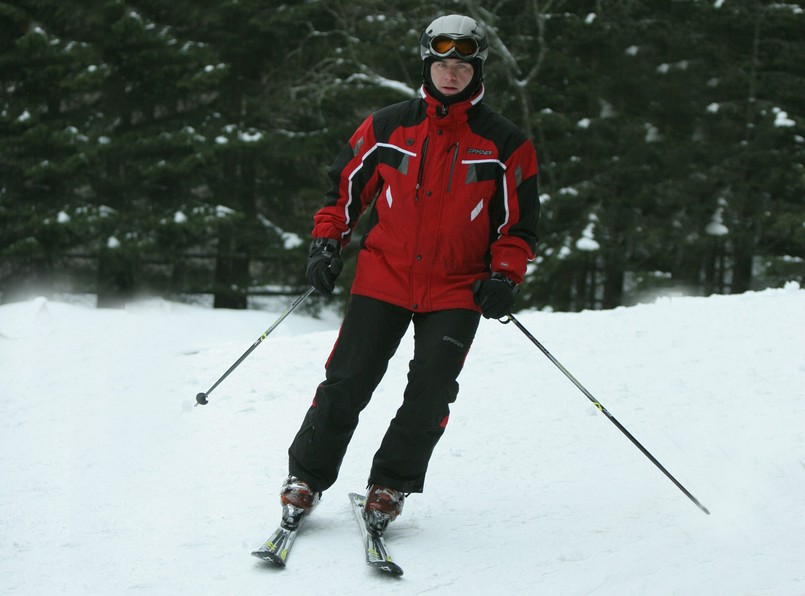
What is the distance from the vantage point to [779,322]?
7277 millimetres

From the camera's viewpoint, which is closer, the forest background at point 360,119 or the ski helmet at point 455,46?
the ski helmet at point 455,46

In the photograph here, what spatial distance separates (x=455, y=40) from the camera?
11.2ft

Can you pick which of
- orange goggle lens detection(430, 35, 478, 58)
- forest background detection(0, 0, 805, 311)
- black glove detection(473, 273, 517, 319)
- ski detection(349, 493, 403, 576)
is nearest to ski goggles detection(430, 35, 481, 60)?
orange goggle lens detection(430, 35, 478, 58)

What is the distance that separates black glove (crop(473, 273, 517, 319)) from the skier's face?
0.73m

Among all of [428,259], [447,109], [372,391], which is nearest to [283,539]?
[372,391]

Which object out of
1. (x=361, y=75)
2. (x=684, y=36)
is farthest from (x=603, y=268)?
(x=361, y=75)

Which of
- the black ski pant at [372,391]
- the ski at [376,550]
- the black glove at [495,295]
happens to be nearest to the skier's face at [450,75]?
the black glove at [495,295]

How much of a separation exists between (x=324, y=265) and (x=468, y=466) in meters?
1.52

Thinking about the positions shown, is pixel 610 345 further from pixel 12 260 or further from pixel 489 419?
pixel 12 260

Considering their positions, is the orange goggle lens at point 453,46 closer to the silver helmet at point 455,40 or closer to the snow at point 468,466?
the silver helmet at point 455,40

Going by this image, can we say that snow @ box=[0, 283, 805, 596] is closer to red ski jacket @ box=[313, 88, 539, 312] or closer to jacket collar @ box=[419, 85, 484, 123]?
red ski jacket @ box=[313, 88, 539, 312]

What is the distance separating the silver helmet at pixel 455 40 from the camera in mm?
3402

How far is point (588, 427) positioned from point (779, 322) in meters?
2.92

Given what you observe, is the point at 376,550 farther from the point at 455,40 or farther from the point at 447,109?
the point at 455,40
